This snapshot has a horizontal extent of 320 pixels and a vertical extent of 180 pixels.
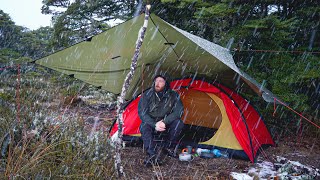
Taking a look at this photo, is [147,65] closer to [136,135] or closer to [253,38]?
[136,135]

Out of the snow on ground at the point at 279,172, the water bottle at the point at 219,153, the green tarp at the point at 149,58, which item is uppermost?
the green tarp at the point at 149,58

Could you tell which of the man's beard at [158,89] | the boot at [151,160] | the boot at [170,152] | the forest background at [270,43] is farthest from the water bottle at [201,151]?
the forest background at [270,43]

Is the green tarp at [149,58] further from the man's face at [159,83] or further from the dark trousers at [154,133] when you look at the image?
the dark trousers at [154,133]

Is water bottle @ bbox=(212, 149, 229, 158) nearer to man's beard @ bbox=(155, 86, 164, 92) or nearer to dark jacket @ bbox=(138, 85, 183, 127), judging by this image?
dark jacket @ bbox=(138, 85, 183, 127)

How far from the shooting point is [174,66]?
184 inches

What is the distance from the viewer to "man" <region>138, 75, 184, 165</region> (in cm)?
373

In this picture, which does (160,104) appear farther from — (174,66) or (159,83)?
(174,66)

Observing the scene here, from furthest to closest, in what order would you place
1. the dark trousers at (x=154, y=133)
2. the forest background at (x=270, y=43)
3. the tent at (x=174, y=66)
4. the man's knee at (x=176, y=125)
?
the forest background at (x=270, y=43), the man's knee at (x=176, y=125), the tent at (x=174, y=66), the dark trousers at (x=154, y=133)

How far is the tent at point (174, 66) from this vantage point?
3.72 meters

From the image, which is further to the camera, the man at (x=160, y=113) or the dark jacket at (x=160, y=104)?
the dark jacket at (x=160, y=104)

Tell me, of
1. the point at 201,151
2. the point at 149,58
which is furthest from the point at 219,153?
the point at 149,58

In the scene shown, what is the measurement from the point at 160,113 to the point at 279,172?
1740 millimetres

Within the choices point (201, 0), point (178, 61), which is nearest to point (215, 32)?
point (201, 0)

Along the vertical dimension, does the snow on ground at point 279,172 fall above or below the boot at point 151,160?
above
